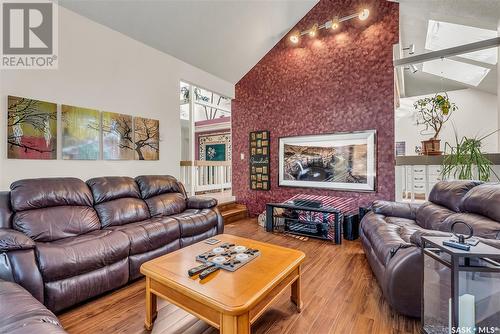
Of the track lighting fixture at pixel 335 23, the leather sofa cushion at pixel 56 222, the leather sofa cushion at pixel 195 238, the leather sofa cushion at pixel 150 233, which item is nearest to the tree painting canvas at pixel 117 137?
the leather sofa cushion at pixel 56 222

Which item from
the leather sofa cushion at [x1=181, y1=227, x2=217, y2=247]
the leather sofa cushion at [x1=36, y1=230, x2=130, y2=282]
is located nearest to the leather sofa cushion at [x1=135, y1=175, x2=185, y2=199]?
the leather sofa cushion at [x1=181, y1=227, x2=217, y2=247]

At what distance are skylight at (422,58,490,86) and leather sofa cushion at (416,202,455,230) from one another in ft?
11.9

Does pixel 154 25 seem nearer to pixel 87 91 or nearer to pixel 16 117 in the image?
pixel 87 91

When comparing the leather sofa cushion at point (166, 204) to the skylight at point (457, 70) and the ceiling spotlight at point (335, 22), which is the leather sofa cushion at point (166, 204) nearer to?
the ceiling spotlight at point (335, 22)

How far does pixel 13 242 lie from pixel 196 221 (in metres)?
1.67

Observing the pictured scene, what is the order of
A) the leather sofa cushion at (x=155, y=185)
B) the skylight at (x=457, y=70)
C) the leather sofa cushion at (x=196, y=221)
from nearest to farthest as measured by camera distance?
the leather sofa cushion at (x=196, y=221)
the leather sofa cushion at (x=155, y=185)
the skylight at (x=457, y=70)

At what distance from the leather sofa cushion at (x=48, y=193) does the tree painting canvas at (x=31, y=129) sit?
482 mm

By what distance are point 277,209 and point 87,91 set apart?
11.1ft

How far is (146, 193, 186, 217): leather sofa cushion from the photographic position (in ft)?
10.3

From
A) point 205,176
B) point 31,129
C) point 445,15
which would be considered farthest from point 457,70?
point 31,129

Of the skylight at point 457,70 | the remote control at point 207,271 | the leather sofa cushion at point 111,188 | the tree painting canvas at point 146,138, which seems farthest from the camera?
the skylight at point 457,70

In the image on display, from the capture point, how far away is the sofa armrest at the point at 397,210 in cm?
290

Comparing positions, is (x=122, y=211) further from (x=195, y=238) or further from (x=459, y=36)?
(x=459, y=36)

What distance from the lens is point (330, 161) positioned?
13.9 feet
